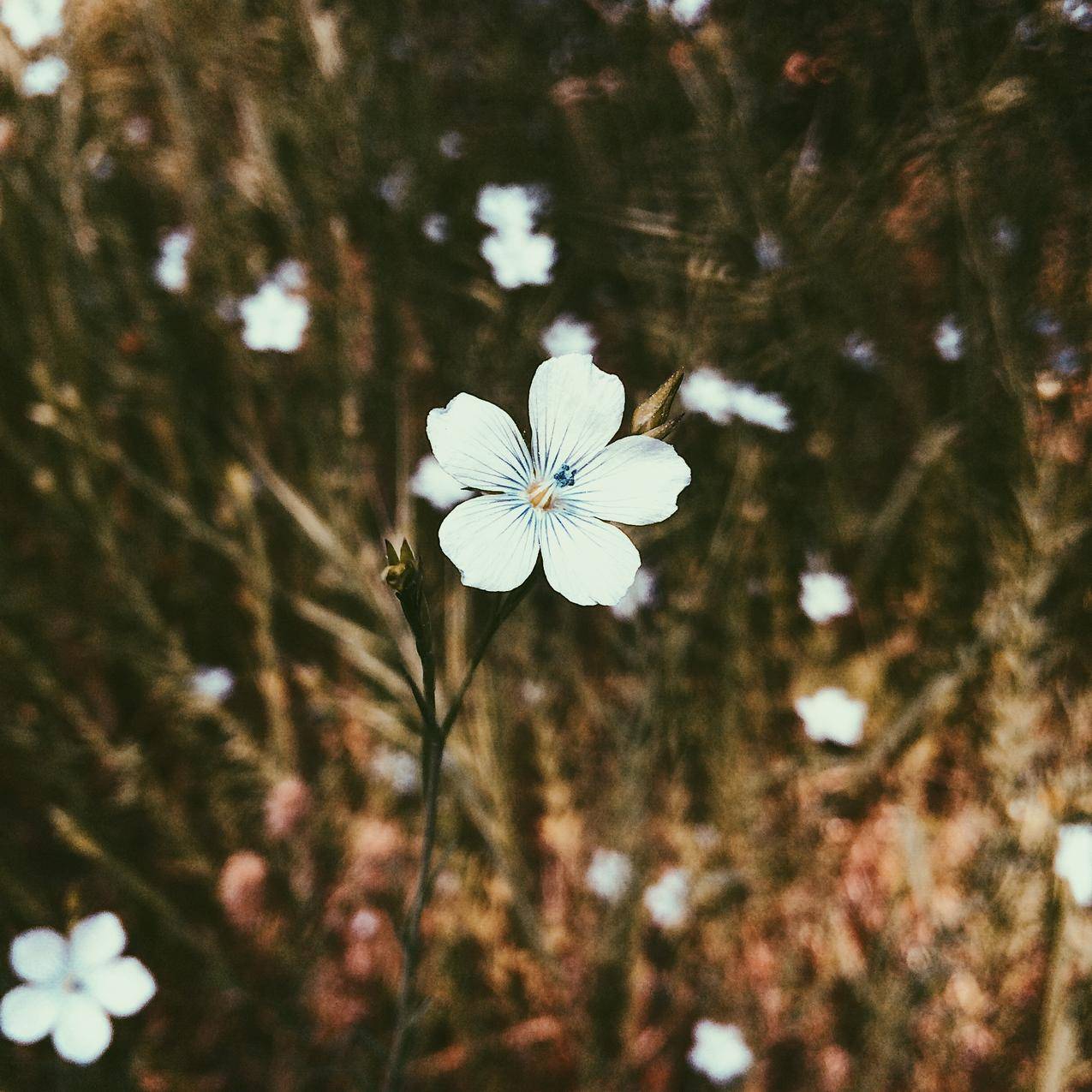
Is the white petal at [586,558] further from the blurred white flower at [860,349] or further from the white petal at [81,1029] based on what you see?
the blurred white flower at [860,349]

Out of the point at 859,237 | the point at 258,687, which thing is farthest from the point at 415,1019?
the point at 859,237

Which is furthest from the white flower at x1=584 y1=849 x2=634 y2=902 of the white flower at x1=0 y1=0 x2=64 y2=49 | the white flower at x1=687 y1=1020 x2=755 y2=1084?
the white flower at x1=0 y1=0 x2=64 y2=49

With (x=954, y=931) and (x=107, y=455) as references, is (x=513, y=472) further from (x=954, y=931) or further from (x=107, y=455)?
(x=954, y=931)

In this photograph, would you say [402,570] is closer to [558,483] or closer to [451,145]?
[558,483]

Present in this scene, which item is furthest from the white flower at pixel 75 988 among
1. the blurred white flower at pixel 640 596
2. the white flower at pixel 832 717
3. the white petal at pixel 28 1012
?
the white flower at pixel 832 717

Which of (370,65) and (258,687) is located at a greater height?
(370,65)

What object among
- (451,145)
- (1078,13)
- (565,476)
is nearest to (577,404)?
(565,476)
